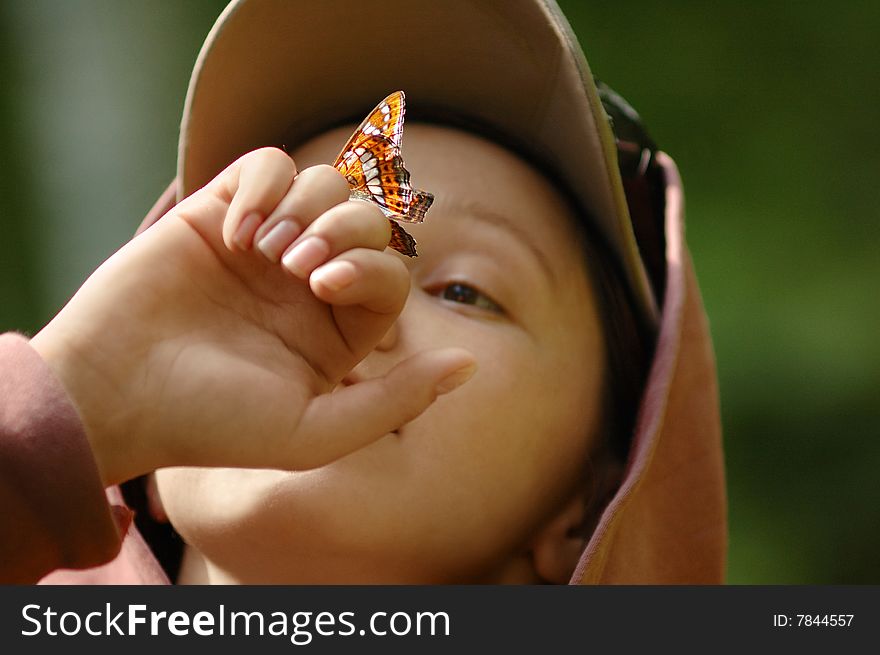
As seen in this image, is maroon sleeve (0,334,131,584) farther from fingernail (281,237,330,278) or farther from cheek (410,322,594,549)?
cheek (410,322,594,549)

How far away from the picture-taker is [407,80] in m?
0.90

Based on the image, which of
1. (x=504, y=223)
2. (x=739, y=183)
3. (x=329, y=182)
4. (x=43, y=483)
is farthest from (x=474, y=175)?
(x=739, y=183)

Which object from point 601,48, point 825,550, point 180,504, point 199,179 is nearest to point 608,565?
point 180,504

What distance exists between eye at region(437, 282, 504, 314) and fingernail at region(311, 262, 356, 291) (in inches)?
9.9

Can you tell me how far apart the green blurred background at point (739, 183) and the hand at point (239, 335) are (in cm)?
108

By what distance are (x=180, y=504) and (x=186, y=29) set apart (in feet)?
3.98

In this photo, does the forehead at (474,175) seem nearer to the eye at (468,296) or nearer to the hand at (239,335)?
the eye at (468,296)

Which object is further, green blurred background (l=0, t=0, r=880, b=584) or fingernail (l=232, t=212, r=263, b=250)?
green blurred background (l=0, t=0, r=880, b=584)

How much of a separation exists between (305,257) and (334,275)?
0.02 metres

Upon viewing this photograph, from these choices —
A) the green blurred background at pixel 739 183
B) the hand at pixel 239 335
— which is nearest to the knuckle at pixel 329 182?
the hand at pixel 239 335

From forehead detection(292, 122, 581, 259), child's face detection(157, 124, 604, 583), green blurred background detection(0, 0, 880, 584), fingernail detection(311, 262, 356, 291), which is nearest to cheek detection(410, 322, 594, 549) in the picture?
child's face detection(157, 124, 604, 583)

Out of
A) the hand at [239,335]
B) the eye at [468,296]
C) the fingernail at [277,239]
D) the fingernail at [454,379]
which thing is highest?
the fingernail at [277,239]

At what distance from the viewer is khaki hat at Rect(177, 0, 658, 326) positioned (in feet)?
2.72

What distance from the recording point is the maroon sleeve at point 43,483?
54 cm
